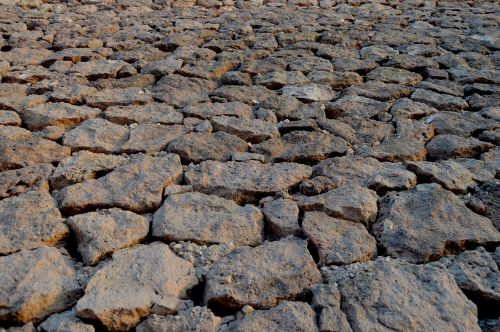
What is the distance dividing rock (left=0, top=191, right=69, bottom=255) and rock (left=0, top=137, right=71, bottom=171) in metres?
0.24

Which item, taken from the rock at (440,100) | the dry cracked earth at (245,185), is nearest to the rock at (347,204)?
the dry cracked earth at (245,185)

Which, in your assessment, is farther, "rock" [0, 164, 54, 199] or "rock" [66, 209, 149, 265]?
"rock" [0, 164, 54, 199]

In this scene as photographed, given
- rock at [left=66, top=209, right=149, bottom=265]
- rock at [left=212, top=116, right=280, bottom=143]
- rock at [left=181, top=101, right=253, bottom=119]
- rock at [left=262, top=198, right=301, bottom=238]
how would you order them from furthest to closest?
1. rock at [left=181, top=101, right=253, bottom=119]
2. rock at [left=212, top=116, right=280, bottom=143]
3. rock at [left=262, top=198, right=301, bottom=238]
4. rock at [left=66, top=209, right=149, bottom=265]

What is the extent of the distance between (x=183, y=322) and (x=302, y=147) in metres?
1.02

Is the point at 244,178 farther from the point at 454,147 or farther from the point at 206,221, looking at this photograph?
the point at 454,147

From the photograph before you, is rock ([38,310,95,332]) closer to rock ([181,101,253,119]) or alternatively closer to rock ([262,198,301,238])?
rock ([262,198,301,238])

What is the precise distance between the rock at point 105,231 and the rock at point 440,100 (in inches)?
66.7

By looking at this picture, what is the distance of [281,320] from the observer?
117 centimetres

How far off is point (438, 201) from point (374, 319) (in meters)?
0.62

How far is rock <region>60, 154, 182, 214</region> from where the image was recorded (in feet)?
5.11

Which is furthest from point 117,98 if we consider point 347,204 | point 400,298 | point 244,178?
point 400,298

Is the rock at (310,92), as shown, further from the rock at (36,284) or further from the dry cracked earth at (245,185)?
the rock at (36,284)

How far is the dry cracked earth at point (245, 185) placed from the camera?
122 cm

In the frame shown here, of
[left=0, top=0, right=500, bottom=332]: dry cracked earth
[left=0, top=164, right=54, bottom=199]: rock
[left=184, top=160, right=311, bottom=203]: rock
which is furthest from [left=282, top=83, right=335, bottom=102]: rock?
[left=0, top=164, right=54, bottom=199]: rock
